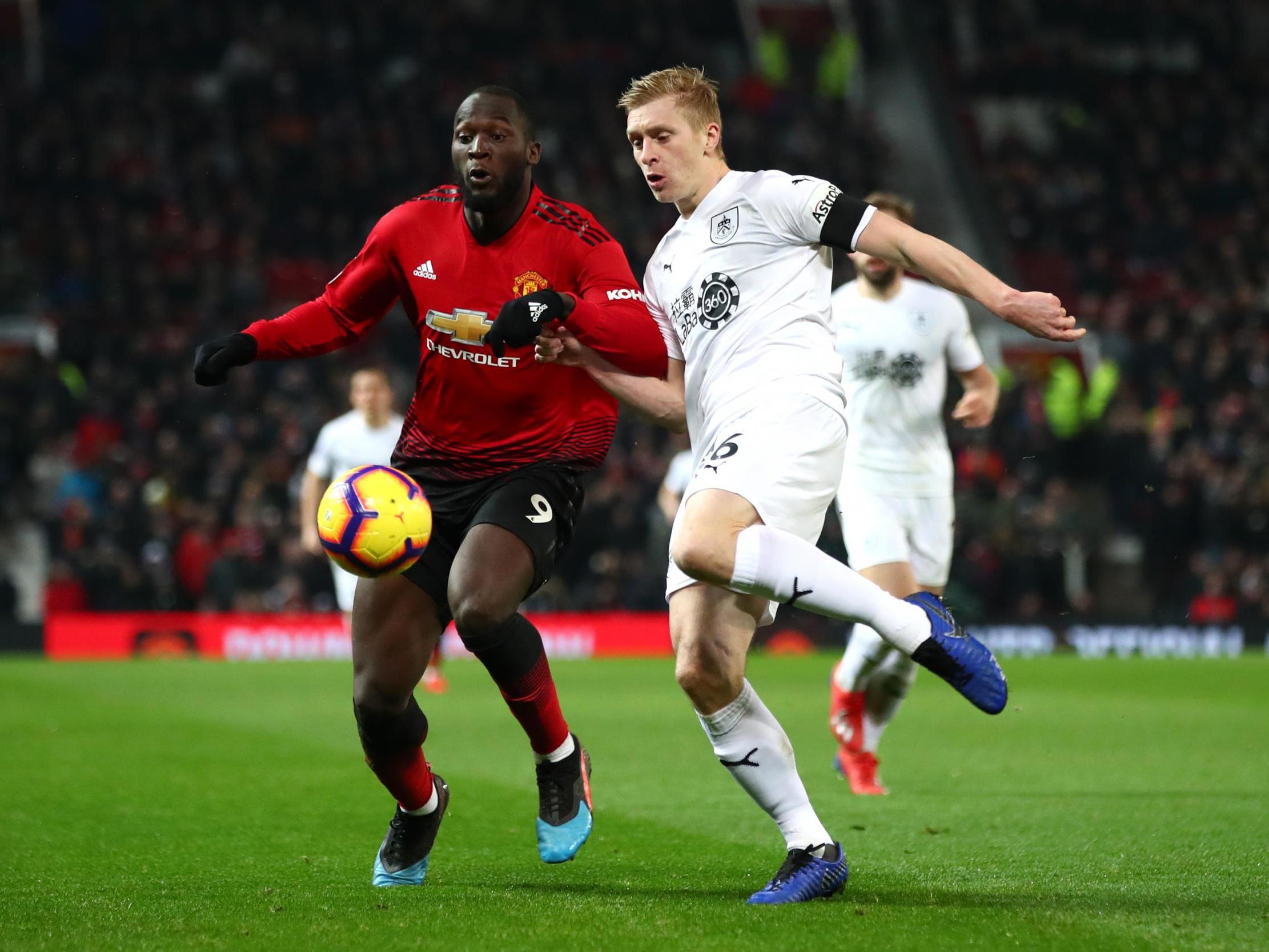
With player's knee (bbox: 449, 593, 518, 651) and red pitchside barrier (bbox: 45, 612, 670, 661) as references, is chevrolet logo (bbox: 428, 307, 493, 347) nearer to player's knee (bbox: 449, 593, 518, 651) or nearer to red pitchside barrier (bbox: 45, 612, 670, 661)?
player's knee (bbox: 449, 593, 518, 651)

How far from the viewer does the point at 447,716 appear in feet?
37.3

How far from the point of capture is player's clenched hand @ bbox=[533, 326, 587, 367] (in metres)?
4.79

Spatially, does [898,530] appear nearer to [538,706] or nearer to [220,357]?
[538,706]

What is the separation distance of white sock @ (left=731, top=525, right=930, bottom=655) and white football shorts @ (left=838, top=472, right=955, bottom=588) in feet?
10.2

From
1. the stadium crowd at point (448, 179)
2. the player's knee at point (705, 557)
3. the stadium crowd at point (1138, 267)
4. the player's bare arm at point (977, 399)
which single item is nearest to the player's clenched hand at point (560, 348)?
the player's knee at point (705, 557)

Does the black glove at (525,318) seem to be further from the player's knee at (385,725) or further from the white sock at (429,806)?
the white sock at (429,806)

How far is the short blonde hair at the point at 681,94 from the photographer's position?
498 centimetres

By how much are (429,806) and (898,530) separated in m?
3.23

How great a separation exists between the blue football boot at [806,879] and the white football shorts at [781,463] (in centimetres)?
84

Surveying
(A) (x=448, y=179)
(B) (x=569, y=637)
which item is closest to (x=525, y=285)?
(B) (x=569, y=637)

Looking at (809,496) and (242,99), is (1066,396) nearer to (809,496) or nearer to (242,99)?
(242,99)

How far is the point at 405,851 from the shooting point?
5.06 m

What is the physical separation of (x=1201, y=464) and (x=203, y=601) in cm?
1183

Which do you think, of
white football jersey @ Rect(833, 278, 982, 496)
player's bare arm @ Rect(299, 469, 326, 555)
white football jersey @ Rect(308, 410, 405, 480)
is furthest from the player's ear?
player's bare arm @ Rect(299, 469, 326, 555)
